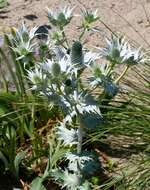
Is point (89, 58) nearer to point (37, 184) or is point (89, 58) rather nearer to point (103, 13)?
point (37, 184)

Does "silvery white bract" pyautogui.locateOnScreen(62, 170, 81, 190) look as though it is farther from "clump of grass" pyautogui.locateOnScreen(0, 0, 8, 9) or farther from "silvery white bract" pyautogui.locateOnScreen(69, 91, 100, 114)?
"clump of grass" pyautogui.locateOnScreen(0, 0, 8, 9)

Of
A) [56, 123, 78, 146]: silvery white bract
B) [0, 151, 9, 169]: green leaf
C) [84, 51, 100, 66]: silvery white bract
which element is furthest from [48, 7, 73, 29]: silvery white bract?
[0, 151, 9, 169]: green leaf

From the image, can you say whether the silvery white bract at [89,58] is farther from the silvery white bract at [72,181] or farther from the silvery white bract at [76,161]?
the silvery white bract at [72,181]

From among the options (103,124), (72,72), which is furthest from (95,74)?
(103,124)

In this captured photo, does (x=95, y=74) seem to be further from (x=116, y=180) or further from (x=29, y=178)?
(x=29, y=178)

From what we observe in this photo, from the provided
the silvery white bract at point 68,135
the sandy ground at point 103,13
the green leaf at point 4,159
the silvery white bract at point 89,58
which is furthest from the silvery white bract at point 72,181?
the sandy ground at point 103,13

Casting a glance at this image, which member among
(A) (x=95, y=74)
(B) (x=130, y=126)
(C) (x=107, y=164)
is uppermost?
(A) (x=95, y=74)
